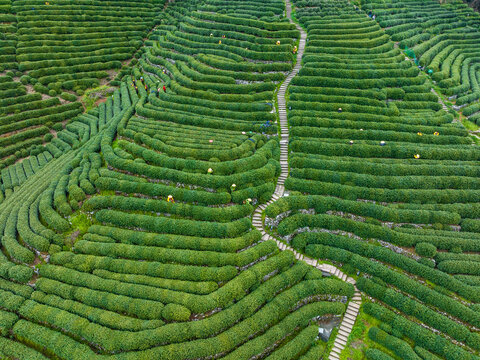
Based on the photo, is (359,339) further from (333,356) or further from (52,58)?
(52,58)

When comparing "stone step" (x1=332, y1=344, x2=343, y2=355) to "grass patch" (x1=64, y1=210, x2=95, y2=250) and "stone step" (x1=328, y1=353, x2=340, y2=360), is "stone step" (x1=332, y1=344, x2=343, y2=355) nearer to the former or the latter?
"stone step" (x1=328, y1=353, x2=340, y2=360)

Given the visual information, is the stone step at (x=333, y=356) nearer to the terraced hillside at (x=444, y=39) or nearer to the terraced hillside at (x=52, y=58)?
the terraced hillside at (x=444, y=39)

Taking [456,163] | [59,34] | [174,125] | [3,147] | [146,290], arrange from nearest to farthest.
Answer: [146,290], [456,163], [174,125], [3,147], [59,34]

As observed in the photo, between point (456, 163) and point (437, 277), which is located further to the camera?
point (456, 163)

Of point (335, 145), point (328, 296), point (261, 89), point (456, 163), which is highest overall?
point (261, 89)

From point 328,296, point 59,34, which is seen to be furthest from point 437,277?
point 59,34

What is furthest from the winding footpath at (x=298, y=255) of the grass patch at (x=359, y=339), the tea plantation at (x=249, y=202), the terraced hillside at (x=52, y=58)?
the terraced hillside at (x=52, y=58)

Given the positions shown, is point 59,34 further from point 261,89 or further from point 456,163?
point 456,163
